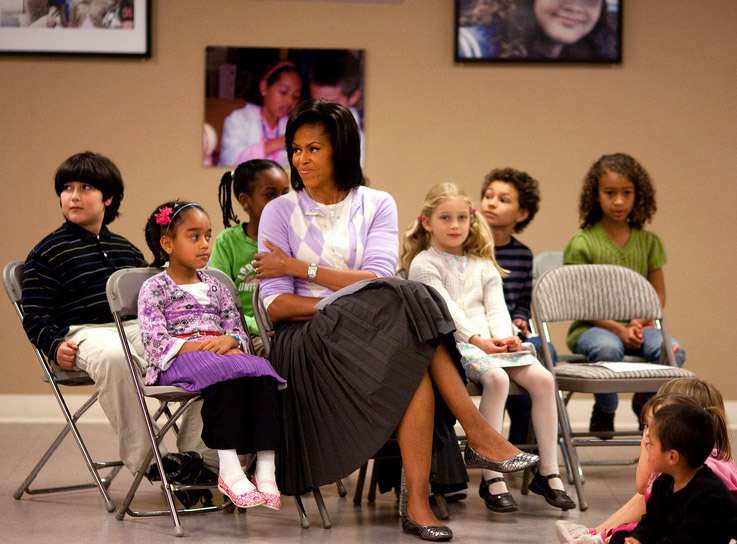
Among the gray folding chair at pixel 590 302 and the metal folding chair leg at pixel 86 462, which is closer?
the metal folding chair leg at pixel 86 462

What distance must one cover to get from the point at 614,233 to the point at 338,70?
5.74 feet

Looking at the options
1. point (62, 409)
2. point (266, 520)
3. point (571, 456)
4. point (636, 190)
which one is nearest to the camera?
point (266, 520)

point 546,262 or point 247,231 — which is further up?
point 247,231

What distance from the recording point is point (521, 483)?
3.67 m

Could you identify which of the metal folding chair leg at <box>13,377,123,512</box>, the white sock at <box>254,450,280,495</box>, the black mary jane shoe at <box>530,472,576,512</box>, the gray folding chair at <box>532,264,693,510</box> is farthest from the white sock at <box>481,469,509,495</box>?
the metal folding chair leg at <box>13,377,123,512</box>

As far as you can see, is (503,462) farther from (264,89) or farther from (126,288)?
(264,89)

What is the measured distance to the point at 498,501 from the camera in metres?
2.93

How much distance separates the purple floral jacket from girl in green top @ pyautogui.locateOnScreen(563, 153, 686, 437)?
160 centimetres

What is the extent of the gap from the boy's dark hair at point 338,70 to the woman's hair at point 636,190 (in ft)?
4.79

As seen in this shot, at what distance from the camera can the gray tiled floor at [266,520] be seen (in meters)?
2.68

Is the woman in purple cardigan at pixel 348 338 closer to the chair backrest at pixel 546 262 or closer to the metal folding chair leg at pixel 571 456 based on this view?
the metal folding chair leg at pixel 571 456

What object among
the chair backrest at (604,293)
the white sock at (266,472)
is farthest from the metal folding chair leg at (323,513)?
the chair backrest at (604,293)

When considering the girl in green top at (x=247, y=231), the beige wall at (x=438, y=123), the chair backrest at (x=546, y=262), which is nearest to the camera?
the girl in green top at (x=247, y=231)

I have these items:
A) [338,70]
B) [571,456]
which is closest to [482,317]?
[571,456]
